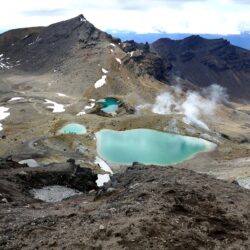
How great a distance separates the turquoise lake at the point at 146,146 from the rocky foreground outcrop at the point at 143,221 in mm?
72779

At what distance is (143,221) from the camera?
2706 cm

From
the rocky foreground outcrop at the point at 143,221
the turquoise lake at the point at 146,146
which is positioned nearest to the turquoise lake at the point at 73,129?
the turquoise lake at the point at 146,146

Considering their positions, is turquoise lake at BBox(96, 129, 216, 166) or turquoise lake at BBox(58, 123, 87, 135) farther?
turquoise lake at BBox(58, 123, 87, 135)

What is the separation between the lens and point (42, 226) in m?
28.1

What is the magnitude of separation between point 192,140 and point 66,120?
3895 cm

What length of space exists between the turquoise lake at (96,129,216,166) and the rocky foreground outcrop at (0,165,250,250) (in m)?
72.8


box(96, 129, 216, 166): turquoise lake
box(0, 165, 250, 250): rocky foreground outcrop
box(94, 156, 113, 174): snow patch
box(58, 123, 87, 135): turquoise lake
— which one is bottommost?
box(58, 123, 87, 135): turquoise lake

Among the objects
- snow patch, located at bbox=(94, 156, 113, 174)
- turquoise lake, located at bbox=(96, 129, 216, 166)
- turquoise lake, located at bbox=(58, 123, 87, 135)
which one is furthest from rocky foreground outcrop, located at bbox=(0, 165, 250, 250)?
turquoise lake, located at bbox=(58, 123, 87, 135)

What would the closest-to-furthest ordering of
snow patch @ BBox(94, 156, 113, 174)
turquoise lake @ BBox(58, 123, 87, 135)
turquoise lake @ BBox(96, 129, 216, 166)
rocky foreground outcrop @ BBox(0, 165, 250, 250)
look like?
rocky foreground outcrop @ BBox(0, 165, 250, 250) < snow patch @ BBox(94, 156, 113, 174) < turquoise lake @ BBox(96, 129, 216, 166) < turquoise lake @ BBox(58, 123, 87, 135)

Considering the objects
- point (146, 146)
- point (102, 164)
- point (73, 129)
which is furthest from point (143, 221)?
point (73, 129)

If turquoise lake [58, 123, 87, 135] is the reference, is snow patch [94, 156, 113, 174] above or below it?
above

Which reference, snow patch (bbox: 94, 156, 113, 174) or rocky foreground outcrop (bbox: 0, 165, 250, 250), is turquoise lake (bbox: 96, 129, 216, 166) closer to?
snow patch (bbox: 94, 156, 113, 174)

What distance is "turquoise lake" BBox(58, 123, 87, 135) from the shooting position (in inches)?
5349

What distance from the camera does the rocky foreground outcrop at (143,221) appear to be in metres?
25.7
